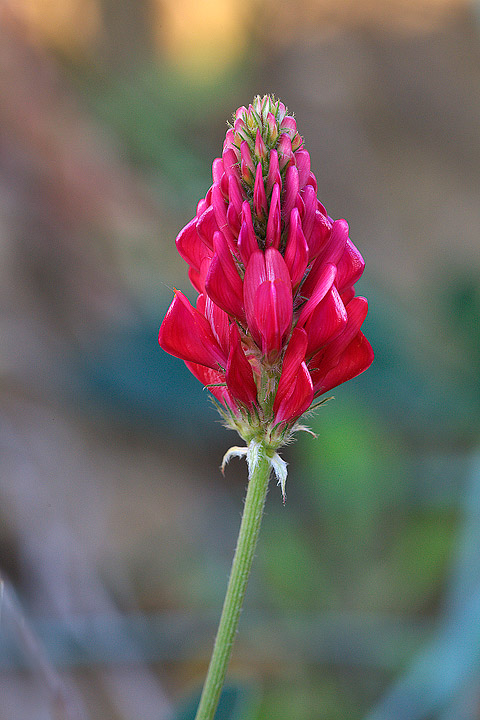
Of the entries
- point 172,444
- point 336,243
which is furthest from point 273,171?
point 172,444

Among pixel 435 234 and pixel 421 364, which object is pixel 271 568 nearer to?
pixel 421 364

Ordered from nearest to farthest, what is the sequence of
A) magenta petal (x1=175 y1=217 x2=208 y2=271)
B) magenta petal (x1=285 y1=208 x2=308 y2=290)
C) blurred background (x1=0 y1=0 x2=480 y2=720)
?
1. magenta petal (x1=285 y1=208 x2=308 y2=290)
2. magenta petal (x1=175 y1=217 x2=208 y2=271)
3. blurred background (x1=0 y1=0 x2=480 y2=720)

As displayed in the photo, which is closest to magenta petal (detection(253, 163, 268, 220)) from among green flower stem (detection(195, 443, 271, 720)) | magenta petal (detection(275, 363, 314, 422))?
magenta petal (detection(275, 363, 314, 422))

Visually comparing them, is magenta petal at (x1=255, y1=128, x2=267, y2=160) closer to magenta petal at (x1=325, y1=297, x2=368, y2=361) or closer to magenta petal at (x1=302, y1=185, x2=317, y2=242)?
magenta petal at (x1=302, y1=185, x2=317, y2=242)

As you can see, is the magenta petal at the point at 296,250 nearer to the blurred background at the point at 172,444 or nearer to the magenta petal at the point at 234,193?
the magenta petal at the point at 234,193

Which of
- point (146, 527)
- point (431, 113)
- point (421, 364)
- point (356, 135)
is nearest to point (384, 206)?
point (356, 135)

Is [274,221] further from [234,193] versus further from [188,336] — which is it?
[188,336]
